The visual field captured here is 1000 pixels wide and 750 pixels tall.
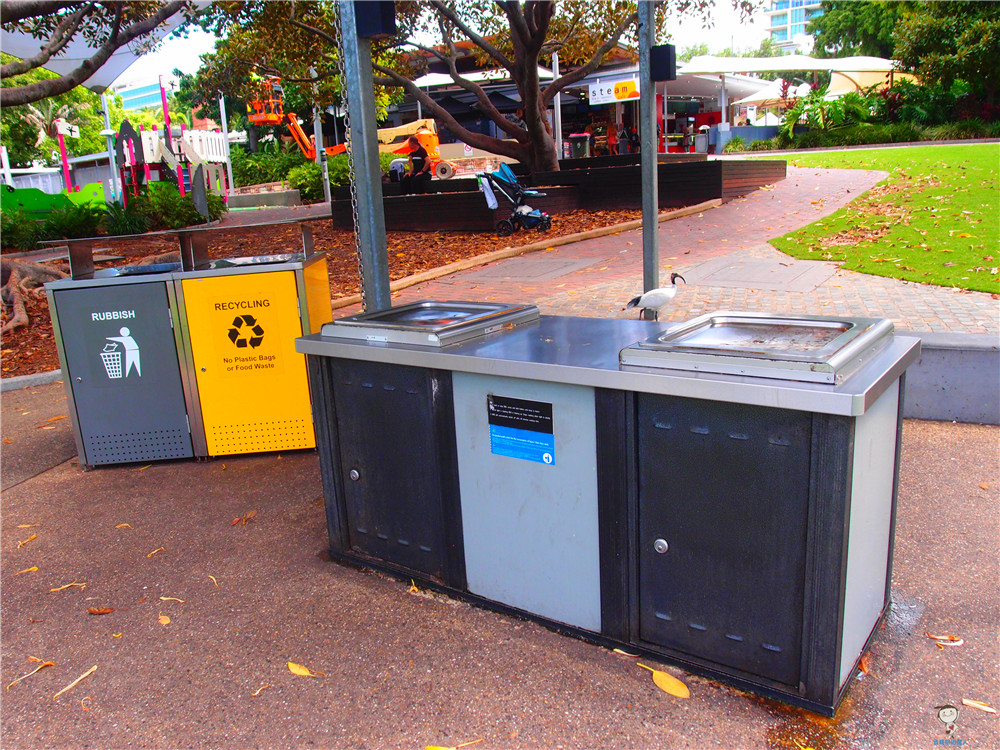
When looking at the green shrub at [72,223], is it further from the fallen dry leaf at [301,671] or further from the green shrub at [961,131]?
the green shrub at [961,131]

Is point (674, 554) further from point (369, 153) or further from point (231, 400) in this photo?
point (231, 400)

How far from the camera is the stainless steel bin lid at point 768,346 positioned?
2.41 m

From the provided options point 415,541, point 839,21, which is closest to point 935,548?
point 415,541

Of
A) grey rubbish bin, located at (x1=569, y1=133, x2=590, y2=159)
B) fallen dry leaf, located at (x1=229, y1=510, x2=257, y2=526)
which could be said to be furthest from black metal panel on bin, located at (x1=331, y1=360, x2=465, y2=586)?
grey rubbish bin, located at (x1=569, y1=133, x2=590, y2=159)

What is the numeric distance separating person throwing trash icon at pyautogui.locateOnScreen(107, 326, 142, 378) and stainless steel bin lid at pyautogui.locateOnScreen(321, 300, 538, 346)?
7.27 feet

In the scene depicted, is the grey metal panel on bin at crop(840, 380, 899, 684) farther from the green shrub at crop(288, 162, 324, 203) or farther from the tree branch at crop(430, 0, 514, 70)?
the green shrub at crop(288, 162, 324, 203)

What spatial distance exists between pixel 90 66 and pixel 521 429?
42.8 feet

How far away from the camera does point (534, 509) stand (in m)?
3.10

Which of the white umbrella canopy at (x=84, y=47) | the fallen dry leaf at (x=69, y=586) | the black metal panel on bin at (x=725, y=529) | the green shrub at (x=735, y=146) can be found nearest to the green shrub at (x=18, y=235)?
the white umbrella canopy at (x=84, y=47)

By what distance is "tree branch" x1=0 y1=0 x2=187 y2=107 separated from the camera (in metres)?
12.1

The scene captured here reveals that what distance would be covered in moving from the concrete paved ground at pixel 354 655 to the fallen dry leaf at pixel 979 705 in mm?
27

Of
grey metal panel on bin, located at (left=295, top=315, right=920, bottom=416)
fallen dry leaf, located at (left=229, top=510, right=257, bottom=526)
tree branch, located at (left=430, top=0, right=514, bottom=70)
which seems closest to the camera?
grey metal panel on bin, located at (left=295, top=315, right=920, bottom=416)

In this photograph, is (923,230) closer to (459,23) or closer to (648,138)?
(648,138)

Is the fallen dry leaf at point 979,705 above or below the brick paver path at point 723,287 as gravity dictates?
below
